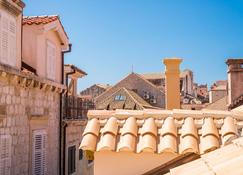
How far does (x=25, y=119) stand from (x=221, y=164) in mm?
9240

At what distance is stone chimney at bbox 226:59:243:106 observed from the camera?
45.2 feet

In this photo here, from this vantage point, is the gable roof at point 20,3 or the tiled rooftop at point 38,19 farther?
the tiled rooftop at point 38,19

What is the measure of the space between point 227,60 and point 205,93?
66967 millimetres

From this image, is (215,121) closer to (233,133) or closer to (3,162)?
(233,133)

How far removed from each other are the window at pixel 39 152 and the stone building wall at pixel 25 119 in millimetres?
209

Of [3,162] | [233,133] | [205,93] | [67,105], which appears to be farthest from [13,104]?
[205,93]

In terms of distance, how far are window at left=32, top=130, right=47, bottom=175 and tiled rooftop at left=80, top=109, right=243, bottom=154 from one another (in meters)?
6.83

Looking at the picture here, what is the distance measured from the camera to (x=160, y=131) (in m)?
5.44

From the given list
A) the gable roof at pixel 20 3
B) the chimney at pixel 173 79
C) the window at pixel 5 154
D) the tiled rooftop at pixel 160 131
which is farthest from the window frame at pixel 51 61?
the tiled rooftop at pixel 160 131

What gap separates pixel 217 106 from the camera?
3641 centimetres

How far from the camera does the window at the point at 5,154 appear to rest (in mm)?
9703

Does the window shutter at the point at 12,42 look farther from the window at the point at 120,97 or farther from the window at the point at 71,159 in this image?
the window at the point at 120,97

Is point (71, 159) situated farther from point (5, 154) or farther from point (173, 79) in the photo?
point (173, 79)

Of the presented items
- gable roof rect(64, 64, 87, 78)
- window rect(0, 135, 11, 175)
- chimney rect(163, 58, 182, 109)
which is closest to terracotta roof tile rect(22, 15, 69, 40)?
window rect(0, 135, 11, 175)
